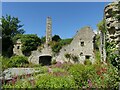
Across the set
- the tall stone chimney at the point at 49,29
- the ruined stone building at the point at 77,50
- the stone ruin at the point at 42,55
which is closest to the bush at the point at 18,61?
the stone ruin at the point at 42,55

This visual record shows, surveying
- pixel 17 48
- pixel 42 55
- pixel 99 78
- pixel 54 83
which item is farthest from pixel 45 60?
pixel 99 78

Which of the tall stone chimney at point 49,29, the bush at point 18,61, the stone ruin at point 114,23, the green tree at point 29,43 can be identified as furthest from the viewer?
the tall stone chimney at point 49,29

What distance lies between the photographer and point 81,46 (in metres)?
20.6

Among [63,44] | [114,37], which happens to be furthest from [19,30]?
[114,37]

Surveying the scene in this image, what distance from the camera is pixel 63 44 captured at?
2125cm

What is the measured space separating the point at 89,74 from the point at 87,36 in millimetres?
14507

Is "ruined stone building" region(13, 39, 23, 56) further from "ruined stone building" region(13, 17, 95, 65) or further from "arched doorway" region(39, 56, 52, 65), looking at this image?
"arched doorway" region(39, 56, 52, 65)

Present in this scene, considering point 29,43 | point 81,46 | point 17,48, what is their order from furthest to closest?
point 17,48, point 29,43, point 81,46

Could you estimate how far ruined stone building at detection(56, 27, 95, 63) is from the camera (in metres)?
20.2

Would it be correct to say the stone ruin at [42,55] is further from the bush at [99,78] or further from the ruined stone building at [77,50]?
the bush at [99,78]

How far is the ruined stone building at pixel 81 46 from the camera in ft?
66.2

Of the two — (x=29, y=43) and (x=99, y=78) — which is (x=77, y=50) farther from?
(x=99, y=78)

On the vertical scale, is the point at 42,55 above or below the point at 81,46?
below

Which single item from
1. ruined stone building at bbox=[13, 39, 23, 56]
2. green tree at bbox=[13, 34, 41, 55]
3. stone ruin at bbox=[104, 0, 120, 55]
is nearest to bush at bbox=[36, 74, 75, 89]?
stone ruin at bbox=[104, 0, 120, 55]
